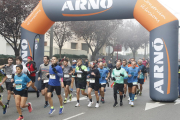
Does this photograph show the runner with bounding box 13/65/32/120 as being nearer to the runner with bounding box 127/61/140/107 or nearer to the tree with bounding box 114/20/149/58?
the runner with bounding box 127/61/140/107

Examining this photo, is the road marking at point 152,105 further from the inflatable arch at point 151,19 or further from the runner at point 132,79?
the runner at point 132,79

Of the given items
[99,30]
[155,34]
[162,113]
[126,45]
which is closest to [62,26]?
[99,30]

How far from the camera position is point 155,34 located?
9.99 m

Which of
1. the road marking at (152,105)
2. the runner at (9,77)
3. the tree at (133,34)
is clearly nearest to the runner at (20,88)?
the runner at (9,77)

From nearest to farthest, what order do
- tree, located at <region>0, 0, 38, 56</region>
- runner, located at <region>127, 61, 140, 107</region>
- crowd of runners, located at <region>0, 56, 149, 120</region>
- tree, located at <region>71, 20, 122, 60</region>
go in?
crowd of runners, located at <region>0, 56, 149, 120</region>, runner, located at <region>127, 61, 140, 107</region>, tree, located at <region>0, 0, 38, 56</region>, tree, located at <region>71, 20, 122, 60</region>

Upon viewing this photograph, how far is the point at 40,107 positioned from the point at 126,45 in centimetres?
4240

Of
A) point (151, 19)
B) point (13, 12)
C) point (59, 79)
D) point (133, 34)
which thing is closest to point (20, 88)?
point (59, 79)

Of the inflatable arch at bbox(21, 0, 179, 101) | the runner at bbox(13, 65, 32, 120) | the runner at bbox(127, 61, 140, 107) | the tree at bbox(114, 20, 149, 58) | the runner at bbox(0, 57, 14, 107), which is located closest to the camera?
the runner at bbox(13, 65, 32, 120)

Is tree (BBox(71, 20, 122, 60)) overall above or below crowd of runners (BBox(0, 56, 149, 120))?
above

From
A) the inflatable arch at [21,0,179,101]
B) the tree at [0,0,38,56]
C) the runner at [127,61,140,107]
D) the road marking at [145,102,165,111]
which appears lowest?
the road marking at [145,102,165,111]

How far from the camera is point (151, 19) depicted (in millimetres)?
10062

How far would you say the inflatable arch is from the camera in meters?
9.76

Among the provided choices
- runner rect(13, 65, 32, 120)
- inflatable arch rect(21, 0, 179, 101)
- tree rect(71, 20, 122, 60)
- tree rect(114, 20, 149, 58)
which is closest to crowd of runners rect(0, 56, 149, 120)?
runner rect(13, 65, 32, 120)

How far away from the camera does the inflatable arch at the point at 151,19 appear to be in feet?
32.0
